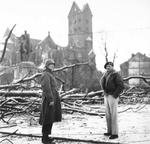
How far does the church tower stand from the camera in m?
92.9

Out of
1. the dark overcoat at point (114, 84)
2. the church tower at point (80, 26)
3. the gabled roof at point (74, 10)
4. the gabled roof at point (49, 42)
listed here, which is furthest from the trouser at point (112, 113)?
the gabled roof at point (74, 10)

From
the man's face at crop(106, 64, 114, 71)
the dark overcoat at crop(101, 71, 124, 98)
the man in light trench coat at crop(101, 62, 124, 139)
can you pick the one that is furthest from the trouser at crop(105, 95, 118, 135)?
the man's face at crop(106, 64, 114, 71)

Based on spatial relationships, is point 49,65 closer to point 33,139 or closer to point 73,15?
point 33,139

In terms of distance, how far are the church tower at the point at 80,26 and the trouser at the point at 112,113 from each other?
85.0 meters

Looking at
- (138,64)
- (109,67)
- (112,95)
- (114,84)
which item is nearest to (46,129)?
(112,95)

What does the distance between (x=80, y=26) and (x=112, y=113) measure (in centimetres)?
9219

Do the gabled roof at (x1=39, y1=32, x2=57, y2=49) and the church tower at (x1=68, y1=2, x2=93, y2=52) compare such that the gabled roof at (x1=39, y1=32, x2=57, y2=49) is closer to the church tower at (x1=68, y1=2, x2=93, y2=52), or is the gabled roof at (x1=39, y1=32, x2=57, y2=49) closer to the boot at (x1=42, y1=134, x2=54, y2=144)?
the church tower at (x1=68, y1=2, x2=93, y2=52)

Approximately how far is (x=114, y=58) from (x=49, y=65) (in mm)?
33581

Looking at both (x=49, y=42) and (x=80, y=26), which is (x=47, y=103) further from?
(x=80, y=26)

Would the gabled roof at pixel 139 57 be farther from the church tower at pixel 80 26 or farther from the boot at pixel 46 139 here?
the boot at pixel 46 139

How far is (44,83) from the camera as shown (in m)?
5.28

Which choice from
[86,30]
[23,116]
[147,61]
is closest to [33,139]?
[23,116]

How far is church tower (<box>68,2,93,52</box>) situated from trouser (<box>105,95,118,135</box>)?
85.0 m

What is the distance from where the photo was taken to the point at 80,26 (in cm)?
9575
